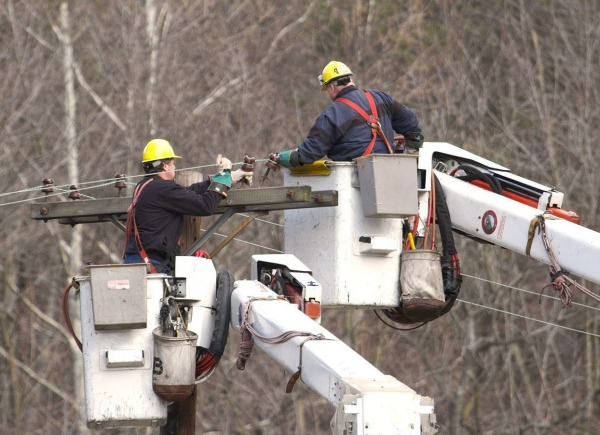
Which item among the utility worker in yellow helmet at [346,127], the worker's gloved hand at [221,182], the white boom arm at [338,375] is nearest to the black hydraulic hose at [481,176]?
the utility worker in yellow helmet at [346,127]

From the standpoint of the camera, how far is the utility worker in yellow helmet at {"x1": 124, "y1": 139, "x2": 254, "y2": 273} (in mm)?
13023

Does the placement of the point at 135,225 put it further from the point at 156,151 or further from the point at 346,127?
the point at 346,127

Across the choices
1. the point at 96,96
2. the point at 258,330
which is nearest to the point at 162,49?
the point at 96,96

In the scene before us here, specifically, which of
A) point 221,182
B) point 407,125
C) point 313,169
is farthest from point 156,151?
point 407,125

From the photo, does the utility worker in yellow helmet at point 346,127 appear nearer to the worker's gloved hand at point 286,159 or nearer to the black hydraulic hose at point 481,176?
the worker's gloved hand at point 286,159

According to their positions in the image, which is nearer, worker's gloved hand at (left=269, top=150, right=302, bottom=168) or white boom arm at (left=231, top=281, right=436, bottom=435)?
white boom arm at (left=231, top=281, right=436, bottom=435)

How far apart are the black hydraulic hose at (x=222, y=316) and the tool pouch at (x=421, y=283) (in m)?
1.38

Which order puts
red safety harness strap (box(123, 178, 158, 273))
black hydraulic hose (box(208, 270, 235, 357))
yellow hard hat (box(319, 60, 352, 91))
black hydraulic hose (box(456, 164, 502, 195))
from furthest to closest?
black hydraulic hose (box(456, 164, 502, 195)), yellow hard hat (box(319, 60, 352, 91)), red safety harness strap (box(123, 178, 158, 273)), black hydraulic hose (box(208, 270, 235, 357))

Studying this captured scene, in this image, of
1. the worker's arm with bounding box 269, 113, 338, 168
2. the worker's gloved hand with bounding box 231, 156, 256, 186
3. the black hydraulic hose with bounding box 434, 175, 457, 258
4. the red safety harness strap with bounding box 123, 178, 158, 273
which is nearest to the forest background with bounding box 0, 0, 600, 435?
the black hydraulic hose with bounding box 434, 175, 457, 258

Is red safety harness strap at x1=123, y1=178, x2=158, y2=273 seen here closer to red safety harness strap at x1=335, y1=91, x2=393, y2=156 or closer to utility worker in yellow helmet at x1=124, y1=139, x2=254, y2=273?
utility worker in yellow helmet at x1=124, y1=139, x2=254, y2=273

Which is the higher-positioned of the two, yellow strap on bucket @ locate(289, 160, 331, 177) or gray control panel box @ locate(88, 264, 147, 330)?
yellow strap on bucket @ locate(289, 160, 331, 177)

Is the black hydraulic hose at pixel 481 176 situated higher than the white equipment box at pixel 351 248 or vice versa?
the black hydraulic hose at pixel 481 176

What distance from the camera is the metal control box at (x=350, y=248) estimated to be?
13.3 metres

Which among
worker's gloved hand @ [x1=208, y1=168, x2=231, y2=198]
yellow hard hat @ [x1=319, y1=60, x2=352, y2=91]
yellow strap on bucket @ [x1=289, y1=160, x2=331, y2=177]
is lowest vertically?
worker's gloved hand @ [x1=208, y1=168, x2=231, y2=198]
